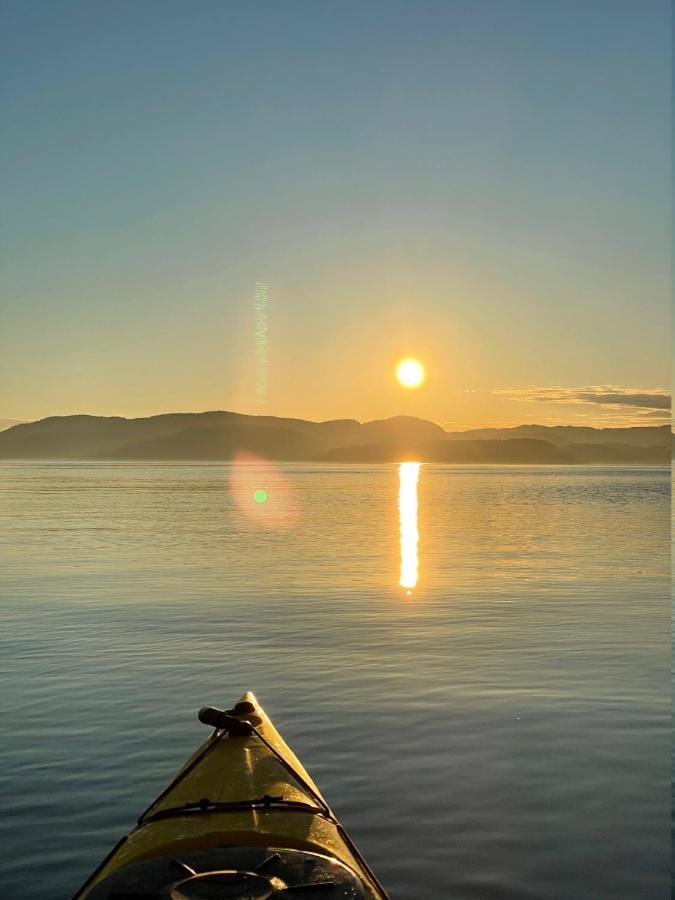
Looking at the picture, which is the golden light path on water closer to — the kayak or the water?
the water

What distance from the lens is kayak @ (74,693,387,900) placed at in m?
6.38

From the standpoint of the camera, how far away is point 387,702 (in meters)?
13.9

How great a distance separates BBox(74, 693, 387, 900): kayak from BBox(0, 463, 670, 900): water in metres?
1.13

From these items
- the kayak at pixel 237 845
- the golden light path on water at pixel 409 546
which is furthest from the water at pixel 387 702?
the kayak at pixel 237 845

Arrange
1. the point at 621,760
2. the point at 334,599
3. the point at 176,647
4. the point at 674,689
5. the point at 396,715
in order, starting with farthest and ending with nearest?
the point at 334,599, the point at 176,647, the point at 674,689, the point at 396,715, the point at 621,760

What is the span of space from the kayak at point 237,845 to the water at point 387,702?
1.13 m

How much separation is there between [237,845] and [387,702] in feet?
22.5

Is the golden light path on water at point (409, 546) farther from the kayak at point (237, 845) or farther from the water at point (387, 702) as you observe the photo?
the kayak at point (237, 845)

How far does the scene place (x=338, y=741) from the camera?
1202 cm

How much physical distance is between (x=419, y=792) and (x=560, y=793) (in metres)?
1.67

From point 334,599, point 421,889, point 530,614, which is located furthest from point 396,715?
point 334,599

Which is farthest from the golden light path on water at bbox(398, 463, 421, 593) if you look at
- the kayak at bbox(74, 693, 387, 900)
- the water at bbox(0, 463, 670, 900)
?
the kayak at bbox(74, 693, 387, 900)

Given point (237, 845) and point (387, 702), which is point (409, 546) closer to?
point (387, 702)

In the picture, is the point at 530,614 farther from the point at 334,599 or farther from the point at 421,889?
the point at 421,889
